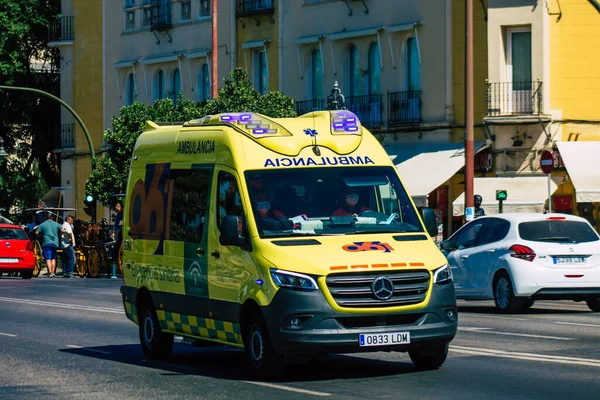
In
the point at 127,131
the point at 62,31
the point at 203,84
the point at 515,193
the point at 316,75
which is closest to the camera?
the point at 515,193

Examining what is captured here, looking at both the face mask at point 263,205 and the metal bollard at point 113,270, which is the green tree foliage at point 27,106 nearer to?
the metal bollard at point 113,270

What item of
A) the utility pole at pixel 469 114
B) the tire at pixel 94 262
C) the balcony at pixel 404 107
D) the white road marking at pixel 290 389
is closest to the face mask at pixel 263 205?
the white road marking at pixel 290 389

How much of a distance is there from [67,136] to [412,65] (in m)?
21.7

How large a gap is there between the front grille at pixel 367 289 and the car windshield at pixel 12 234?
102 ft

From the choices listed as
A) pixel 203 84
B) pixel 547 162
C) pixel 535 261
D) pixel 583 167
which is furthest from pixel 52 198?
pixel 535 261

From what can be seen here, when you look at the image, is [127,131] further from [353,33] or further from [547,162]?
[547,162]

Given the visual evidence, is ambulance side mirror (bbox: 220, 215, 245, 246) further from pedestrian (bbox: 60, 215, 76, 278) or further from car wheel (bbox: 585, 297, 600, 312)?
pedestrian (bbox: 60, 215, 76, 278)

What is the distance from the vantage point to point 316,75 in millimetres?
50375

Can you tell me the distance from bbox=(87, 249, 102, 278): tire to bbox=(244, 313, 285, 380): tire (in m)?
29.8

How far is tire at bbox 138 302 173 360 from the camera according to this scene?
16719mm

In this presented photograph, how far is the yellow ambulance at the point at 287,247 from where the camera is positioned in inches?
535

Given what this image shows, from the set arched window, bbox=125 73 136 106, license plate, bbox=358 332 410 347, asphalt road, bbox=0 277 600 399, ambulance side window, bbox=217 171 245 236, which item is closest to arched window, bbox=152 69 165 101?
arched window, bbox=125 73 136 106

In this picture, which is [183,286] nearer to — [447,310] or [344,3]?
[447,310]

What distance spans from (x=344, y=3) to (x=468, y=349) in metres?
32.5
